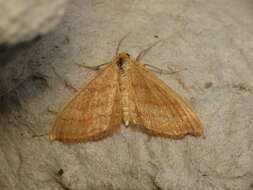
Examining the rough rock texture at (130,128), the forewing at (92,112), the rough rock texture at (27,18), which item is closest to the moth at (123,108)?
the forewing at (92,112)

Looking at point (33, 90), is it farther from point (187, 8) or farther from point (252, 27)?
point (252, 27)

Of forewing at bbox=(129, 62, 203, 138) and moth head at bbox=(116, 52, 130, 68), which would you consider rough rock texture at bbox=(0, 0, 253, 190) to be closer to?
forewing at bbox=(129, 62, 203, 138)

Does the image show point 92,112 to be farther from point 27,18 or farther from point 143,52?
point 27,18

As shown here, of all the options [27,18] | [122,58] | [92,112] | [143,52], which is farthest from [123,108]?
[27,18]

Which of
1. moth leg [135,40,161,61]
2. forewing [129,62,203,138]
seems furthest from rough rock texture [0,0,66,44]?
moth leg [135,40,161,61]

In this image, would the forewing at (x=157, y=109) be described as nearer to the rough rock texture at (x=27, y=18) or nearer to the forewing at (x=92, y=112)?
the forewing at (x=92, y=112)

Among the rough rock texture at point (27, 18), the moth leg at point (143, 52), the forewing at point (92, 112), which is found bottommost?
the forewing at point (92, 112)
